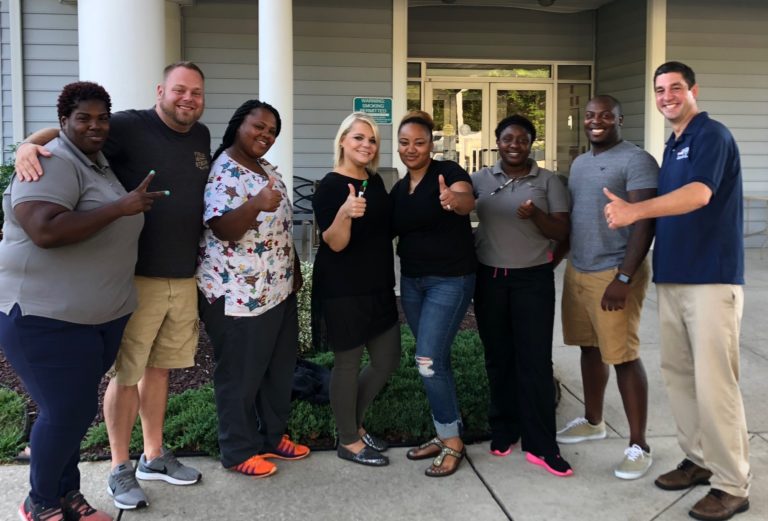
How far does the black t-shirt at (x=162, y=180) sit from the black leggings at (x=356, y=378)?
0.85 meters

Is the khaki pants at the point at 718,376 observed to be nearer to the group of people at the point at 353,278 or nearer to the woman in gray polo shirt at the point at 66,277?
the group of people at the point at 353,278

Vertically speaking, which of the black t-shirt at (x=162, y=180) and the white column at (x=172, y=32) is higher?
the white column at (x=172, y=32)

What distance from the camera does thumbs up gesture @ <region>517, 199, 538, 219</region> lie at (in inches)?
125

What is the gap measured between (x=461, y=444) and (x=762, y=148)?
27.7 ft

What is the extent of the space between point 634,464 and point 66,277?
99.0 inches

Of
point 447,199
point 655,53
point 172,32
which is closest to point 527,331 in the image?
point 447,199

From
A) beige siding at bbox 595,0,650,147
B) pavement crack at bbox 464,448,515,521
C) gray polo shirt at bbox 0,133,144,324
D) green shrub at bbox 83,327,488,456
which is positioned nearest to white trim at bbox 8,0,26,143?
green shrub at bbox 83,327,488,456

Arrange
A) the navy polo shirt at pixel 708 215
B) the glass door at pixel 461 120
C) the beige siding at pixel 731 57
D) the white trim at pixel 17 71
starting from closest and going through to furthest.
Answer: the navy polo shirt at pixel 708 215
the white trim at pixel 17 71
the beige siding at pixel 731 57
the glass door at pixel 461 120

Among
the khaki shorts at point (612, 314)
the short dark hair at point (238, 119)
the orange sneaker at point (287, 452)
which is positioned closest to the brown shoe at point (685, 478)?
the khaki shorts at point (612, 314)

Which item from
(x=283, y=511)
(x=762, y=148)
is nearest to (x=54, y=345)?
(x=283, y=511)

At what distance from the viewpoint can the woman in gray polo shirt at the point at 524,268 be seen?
Answer: 3.33 metres

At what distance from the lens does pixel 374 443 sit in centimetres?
366

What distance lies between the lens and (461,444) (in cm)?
350

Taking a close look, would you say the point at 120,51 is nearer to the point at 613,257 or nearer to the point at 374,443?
the point at 374,443
